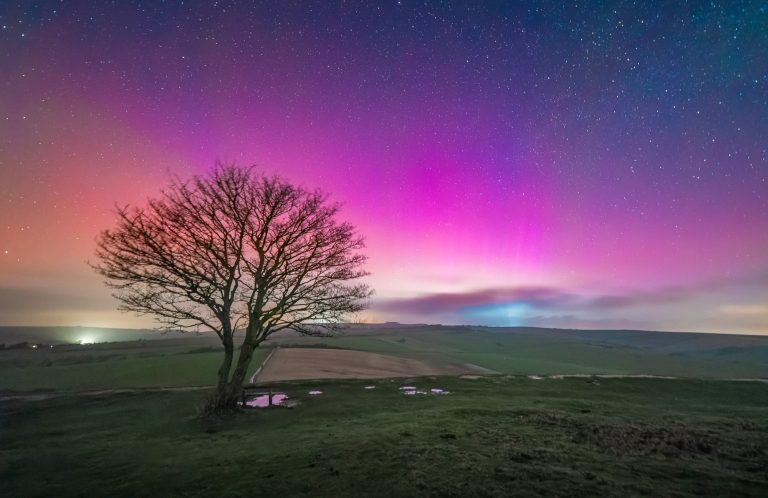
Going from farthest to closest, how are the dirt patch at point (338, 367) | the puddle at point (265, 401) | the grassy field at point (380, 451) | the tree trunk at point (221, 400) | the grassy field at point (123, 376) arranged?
the dirt patch at point (338, 367) < the grassy field at point (123, 376) < the puddle at point (265, 401) < the tree trunk at point (221, 400) < the grassy field at point (380, 451)

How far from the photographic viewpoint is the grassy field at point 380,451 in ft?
37.2

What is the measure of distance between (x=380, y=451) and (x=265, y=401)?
1955 centimetres

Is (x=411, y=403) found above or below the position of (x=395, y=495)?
below

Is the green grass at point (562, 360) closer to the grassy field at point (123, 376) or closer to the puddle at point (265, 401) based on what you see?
the grassy field at point (123, 376)

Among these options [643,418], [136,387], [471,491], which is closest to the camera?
[471,491]

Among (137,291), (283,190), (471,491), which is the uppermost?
(283,190)

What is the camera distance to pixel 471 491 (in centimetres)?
1048

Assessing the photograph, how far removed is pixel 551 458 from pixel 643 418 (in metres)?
14.5

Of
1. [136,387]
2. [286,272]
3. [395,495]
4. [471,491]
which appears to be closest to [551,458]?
[471,491]

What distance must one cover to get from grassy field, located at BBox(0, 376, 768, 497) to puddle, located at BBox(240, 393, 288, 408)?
1770mm

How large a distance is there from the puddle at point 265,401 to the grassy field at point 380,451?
177 centimetres

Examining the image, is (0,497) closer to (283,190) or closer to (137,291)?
(137,291)

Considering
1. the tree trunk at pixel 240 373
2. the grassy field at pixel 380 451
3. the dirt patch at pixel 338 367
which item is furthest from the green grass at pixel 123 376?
the tree trunk at pixel 240 373

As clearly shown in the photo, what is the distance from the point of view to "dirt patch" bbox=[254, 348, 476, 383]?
48062mm
